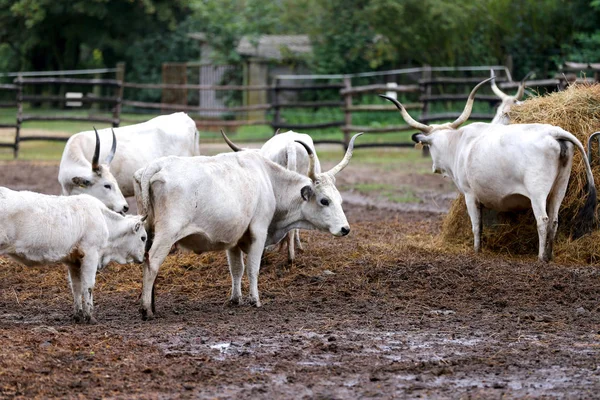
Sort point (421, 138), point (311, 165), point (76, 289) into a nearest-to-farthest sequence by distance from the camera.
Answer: point (76, 289)
point (311, 165)
point (421, 138)

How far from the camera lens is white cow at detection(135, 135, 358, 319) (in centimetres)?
775

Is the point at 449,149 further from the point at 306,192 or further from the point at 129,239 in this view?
the point at 129,239

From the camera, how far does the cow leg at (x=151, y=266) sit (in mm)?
7688

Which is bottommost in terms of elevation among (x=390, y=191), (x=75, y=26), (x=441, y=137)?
(x=390, y=191)

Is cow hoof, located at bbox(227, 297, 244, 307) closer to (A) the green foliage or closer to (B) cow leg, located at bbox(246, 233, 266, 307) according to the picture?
(B) cow leg, located at bbox(246, 233, 266, 307)

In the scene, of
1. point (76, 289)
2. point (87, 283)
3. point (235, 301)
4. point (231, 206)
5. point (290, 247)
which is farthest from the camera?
point (290, 247)

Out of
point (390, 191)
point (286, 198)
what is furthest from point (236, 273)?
point (390, 191)

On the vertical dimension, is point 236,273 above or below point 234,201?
below

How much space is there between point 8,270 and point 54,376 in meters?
4.48

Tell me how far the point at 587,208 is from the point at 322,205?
319 cm

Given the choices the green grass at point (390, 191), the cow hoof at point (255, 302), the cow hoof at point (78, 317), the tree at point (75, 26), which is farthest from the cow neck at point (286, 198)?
the tree at point (75, 26)

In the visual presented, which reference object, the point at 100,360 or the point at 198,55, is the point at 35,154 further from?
the point at 100,360

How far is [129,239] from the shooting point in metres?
8.00

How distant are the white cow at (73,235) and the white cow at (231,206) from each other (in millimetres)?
255
